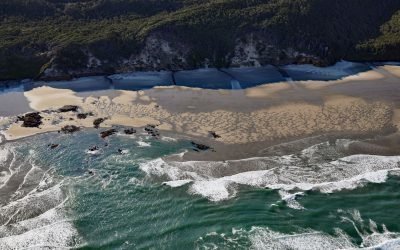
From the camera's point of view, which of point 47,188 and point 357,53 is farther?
point 357,53

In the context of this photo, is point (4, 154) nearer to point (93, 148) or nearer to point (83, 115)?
point (93, 148)

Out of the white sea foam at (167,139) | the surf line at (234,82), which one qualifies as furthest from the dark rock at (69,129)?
the surf line at (234,82)

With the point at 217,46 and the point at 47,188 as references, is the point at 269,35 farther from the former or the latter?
the point at 47,188

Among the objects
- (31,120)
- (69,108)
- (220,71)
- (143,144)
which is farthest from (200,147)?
(220,71)

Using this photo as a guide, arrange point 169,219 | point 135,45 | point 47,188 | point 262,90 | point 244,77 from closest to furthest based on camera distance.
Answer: point 169,219
point 47,188
point 262,90
point 244,77
point 135,45

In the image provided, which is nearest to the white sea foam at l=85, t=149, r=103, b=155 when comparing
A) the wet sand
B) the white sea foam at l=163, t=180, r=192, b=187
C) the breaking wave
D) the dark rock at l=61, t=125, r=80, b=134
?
the breaking wave

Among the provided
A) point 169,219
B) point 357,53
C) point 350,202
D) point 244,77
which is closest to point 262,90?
point 244,77

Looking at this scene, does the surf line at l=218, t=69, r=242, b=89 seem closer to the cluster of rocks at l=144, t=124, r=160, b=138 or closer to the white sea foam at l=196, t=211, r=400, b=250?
the cluster of rocks at l=144, t=124, r=160, b=138
